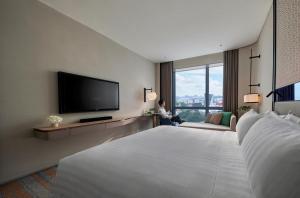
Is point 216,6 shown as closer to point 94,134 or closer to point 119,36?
point 119,36

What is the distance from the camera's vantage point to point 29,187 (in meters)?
Result: 1.79

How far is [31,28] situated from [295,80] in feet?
11.3

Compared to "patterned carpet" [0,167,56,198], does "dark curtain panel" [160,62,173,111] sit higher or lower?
higher

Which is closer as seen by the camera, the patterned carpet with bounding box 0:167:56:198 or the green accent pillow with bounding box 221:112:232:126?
the patterned carpet with bounding box 0:167:56:198

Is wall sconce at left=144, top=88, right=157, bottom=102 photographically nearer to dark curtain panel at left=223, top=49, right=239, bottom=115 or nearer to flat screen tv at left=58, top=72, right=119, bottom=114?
flat screen tv at left=58, top=72, right=119, bottom=114

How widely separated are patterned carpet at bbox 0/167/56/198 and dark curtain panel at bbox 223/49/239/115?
4.48 metres

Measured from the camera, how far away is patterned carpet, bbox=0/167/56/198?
5.41 ft

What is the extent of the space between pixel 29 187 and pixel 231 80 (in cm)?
493

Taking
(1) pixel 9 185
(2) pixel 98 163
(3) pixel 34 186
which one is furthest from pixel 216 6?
(1) pixel 9 185

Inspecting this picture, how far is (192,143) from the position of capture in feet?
5.11

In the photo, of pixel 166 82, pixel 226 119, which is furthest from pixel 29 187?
pixel 166 82

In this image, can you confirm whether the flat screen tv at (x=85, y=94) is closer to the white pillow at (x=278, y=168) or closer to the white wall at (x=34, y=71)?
the white wall at (x=34, y=71)

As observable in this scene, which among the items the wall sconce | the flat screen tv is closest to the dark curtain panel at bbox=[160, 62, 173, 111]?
the wall sconce

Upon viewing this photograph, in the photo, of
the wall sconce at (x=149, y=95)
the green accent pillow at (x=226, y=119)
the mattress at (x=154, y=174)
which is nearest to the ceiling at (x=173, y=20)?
the wall sconce at (x=149, y=95)
